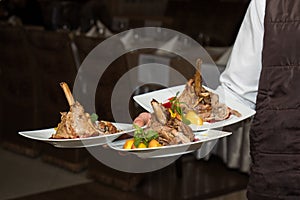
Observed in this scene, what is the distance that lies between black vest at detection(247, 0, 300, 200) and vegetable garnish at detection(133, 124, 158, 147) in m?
0.26

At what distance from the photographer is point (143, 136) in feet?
3.44

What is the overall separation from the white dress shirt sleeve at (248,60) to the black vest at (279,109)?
0.04 m

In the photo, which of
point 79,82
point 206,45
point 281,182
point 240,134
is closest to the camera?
point 281,182

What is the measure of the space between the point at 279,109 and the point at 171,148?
10.9 inches

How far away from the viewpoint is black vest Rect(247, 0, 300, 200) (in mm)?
1144

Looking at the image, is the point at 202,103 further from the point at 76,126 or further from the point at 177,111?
the point at 76,126

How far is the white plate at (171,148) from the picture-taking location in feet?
3.33

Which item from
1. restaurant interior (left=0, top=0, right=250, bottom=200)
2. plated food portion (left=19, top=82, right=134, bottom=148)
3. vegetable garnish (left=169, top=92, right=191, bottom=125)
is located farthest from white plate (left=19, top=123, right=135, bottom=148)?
restaurant interior (left=0, top=0, right=250, bottom=200)

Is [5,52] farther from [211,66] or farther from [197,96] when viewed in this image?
[197,96]

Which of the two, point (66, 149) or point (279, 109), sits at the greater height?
point (279, 109)

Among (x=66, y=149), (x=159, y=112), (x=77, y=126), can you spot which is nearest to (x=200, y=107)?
(x=159, y=112)

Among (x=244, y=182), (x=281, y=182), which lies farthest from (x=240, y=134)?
(x=281, y=182)

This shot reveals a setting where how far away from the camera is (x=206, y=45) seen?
376 centimetres

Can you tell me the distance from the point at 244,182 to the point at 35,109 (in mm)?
1234
